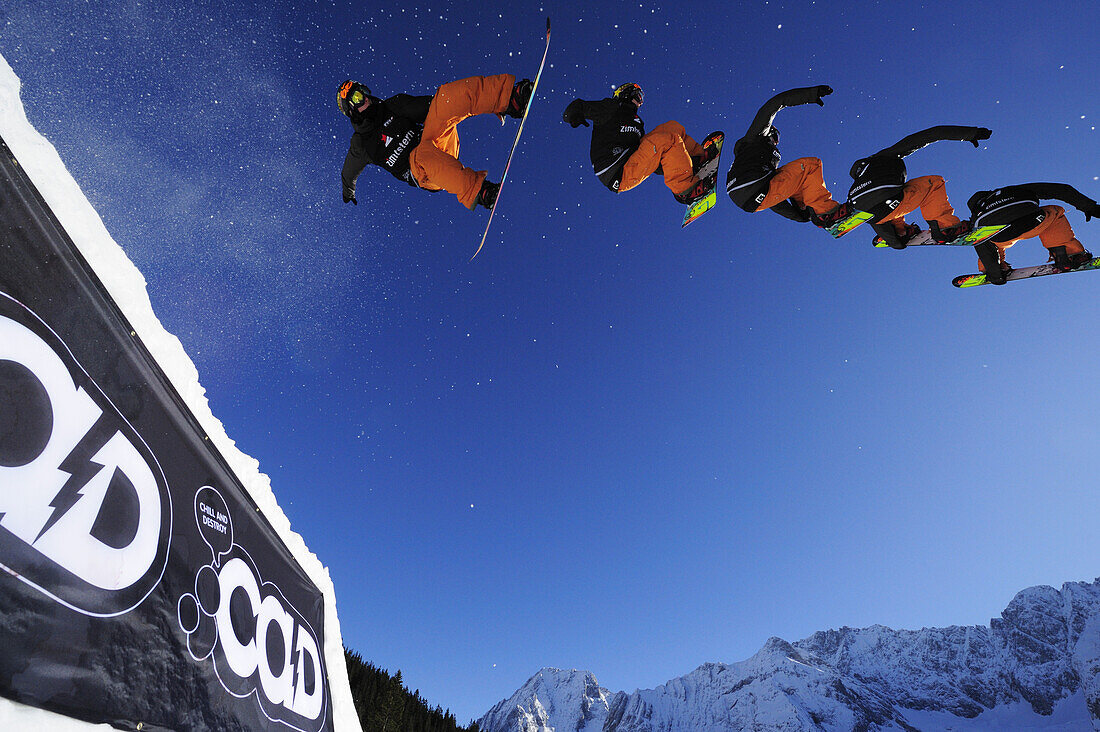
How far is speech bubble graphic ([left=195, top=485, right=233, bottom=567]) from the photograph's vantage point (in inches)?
99.5

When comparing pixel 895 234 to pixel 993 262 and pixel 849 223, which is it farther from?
pixel 993 262

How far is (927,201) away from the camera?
591 centimetres

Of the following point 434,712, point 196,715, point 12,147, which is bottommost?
point 434,712

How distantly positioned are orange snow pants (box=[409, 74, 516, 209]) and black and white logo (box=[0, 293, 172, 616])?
3896mm

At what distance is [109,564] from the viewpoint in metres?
1.86

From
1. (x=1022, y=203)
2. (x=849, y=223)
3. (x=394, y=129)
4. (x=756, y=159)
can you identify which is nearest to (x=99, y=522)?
(x=394, y=129)

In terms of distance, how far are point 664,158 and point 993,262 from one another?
4.72 metres

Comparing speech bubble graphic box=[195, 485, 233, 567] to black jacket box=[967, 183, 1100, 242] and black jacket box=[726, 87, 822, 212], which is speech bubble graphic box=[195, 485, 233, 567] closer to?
black jacket box=[726, 87, 822, 212]

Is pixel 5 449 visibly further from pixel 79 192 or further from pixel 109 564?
pixel 79 192

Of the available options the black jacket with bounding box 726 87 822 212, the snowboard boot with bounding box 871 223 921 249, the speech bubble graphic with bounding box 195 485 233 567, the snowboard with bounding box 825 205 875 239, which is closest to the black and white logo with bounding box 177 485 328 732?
the speech bubble graphic with bounding box 195 485 233 567

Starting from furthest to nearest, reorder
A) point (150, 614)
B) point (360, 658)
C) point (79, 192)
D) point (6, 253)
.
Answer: point (360, 658) < point (79, 192) < point (150, 614) < point (6, 253)

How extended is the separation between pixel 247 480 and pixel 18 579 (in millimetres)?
1812

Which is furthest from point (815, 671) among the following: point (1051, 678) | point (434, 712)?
point (434, 712)

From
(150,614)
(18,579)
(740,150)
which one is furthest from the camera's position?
(740,150)
